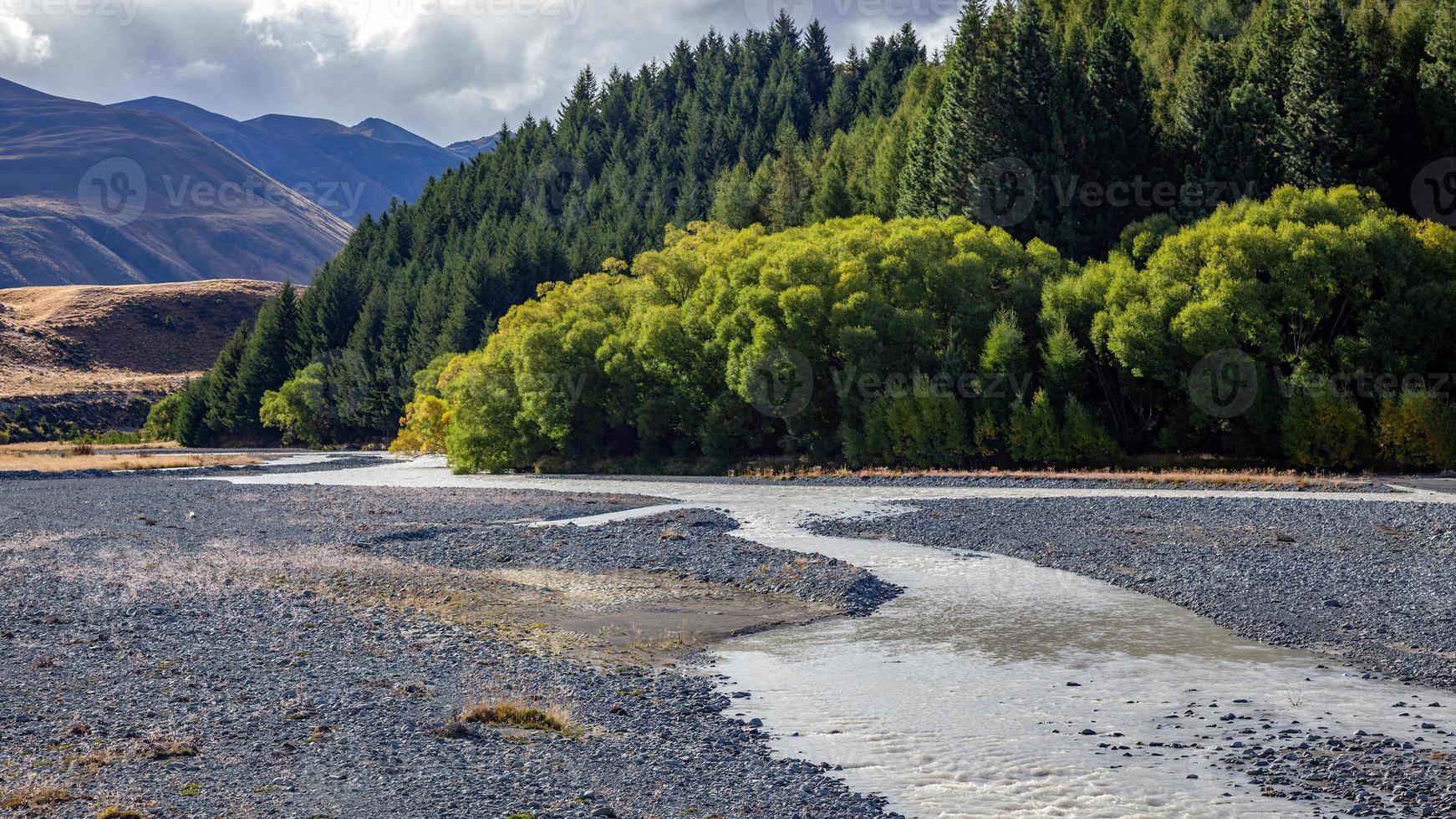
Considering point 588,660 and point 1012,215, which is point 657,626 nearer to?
point 588,660

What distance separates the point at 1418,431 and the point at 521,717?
159ft

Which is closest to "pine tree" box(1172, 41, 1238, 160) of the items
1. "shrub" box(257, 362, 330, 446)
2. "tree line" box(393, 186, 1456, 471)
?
"tree line" box(393, 186, 1456, 471)

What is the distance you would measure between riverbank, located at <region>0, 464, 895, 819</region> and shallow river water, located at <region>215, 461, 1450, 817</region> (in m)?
1.06

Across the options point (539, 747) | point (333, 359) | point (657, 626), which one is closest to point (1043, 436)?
point (657, 626)

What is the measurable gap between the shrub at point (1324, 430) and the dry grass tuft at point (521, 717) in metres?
46.0

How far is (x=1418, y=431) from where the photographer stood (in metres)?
50.9

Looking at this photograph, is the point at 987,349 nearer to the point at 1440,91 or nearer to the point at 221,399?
the point at 1440,91

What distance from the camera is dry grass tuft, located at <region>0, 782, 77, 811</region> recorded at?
39.1ft

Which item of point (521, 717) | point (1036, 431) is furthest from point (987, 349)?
point (521, 717)

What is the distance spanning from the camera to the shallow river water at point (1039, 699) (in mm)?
13633

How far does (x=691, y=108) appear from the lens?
164875 millimetres

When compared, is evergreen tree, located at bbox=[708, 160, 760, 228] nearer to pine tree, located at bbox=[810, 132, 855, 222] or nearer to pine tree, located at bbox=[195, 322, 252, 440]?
pine tree, located at bbox=[810, 132, 855, 222]

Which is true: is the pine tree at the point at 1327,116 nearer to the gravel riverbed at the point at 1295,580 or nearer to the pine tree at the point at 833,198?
the gravel riverbed at the point at 1295,580

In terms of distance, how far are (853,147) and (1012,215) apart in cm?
3576
